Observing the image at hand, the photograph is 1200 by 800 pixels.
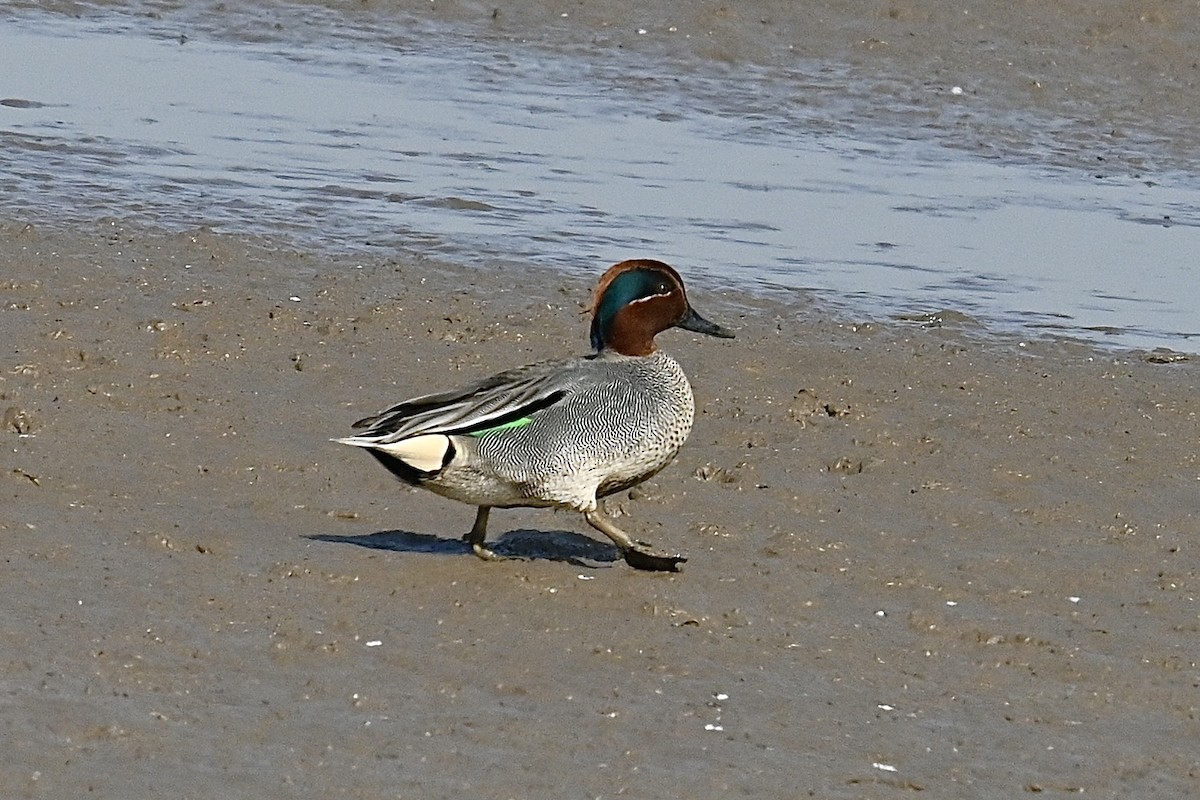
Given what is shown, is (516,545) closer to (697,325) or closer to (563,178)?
(697,325)

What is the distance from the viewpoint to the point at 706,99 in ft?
45.9

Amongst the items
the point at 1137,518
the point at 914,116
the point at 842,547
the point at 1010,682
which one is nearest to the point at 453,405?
the point at 842,547

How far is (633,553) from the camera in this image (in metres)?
6.14

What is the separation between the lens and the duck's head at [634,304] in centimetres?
644

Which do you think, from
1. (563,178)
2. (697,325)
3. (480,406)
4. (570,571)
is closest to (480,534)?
(570,571)

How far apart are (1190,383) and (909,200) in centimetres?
341

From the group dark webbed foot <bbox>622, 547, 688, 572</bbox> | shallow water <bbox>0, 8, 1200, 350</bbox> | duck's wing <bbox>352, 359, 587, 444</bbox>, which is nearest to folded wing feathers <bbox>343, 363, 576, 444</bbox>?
duck's wing <bbox>352, 359, 587, 444</bbox>

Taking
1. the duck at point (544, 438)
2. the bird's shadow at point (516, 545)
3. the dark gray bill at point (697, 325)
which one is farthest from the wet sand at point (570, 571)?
the dark gray bill at point (697, 325)

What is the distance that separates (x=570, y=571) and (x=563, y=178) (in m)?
6.01

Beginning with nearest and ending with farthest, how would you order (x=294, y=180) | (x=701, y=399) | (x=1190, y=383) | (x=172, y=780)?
(x=172, y=780)
(x=701, y=399)
(x=1190, y=383)
(x=294, y=180)

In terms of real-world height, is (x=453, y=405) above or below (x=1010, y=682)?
above

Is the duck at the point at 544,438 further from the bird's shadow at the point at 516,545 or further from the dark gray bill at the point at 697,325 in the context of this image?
the dark gray bill at the point at 697,325

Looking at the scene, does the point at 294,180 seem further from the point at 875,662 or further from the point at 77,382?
the point at 875,662

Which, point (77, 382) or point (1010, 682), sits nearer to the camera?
point (1010, 682)
